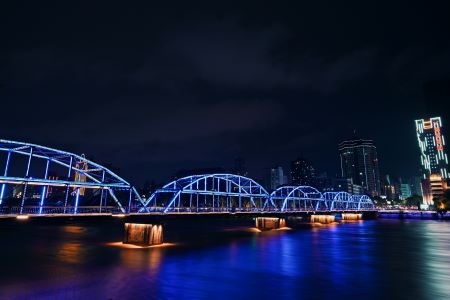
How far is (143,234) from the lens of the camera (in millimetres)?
45281

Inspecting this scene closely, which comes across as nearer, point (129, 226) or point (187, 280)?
point (187, 280)

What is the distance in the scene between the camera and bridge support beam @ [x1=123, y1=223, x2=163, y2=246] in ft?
149

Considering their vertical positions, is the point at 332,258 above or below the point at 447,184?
below

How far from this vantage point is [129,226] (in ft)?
156

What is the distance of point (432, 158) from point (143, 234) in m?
197

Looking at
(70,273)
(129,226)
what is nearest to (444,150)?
(129,226)

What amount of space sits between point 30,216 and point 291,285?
2850 cm

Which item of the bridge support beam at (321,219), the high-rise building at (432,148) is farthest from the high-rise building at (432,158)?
the bridge support beam at (321,219)

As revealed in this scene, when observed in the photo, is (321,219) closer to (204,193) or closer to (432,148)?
(204,193)

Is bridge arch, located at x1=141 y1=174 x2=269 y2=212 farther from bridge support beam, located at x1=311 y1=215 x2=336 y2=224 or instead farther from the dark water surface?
bridge support beam, located at x1=311 y1=215 x2=336 y2=224

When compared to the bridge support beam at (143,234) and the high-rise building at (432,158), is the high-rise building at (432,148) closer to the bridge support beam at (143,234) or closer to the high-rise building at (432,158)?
the high-rise building at (432,158)

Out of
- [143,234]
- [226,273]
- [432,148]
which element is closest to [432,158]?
[432,148]

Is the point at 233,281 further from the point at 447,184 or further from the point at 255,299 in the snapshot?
the point at 447,184

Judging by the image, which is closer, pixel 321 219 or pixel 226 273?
pixel 226 273
